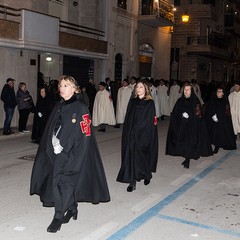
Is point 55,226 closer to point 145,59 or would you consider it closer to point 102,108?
point 102,108

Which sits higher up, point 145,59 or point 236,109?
point 145,59

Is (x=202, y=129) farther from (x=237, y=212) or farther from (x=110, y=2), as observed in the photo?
(x=110, y=2)

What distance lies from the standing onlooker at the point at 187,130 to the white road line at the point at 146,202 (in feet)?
7.77

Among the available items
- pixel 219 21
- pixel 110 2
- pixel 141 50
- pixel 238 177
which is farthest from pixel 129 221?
pixel 219 21

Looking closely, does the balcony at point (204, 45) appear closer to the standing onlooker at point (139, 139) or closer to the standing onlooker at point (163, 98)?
the standing onlooker at point (163, 98)

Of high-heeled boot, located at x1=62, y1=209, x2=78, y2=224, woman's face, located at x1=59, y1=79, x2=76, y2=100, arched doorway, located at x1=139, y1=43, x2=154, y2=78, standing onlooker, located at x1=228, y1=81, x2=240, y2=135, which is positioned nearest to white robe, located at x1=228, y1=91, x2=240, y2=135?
standing onlooker, located at x1=228, y1=81, x2=240, y2=135

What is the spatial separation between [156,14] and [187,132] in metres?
18.3

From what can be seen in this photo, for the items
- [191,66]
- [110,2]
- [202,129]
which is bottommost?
[202,129]

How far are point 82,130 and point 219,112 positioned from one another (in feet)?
23.0

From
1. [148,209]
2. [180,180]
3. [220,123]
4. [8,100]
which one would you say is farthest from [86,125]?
[8,100]

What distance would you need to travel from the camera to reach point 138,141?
7434mm

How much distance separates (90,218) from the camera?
19.9 feet

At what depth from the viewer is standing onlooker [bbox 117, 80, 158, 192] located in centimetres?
744

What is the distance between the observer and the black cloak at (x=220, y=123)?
11609 mm
